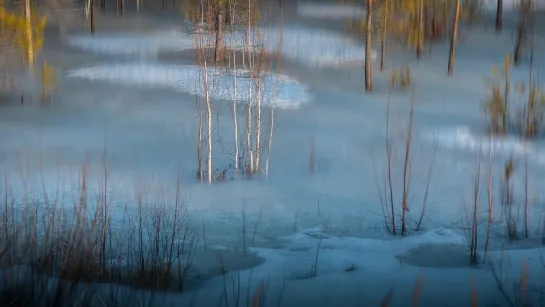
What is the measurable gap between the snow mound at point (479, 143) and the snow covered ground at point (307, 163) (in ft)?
0.18

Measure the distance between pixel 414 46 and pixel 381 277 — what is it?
19509mm

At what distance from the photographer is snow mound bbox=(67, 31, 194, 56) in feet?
82.6

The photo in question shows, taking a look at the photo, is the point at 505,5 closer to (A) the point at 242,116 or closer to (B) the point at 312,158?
(A) the point at 242,116

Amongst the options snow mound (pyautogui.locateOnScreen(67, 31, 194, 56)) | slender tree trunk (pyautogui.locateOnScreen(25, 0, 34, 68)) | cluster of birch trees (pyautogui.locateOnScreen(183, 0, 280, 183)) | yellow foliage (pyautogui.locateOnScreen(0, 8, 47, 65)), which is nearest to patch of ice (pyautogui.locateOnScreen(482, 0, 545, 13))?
snow mound (pyautogui.locateOnScreen(67, 31, 194, 56))

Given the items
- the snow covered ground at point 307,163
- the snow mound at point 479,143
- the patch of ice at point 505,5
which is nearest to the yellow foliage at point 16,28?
the snow covered ground at point 307,163

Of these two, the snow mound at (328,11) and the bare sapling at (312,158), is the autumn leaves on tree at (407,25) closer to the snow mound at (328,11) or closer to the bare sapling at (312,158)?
the bare sapling at (312,158)

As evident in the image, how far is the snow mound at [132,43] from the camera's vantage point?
992 inches

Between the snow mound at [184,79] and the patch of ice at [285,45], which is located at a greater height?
the patch of ice at [285,45]

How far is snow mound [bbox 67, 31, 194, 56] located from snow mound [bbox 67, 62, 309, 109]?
8.40ft

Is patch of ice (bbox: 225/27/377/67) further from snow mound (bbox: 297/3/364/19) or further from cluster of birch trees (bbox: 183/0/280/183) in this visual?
cluster of birch trees (bbox: 183/0/280/183)

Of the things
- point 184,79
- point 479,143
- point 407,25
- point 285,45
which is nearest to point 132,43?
point 285,45

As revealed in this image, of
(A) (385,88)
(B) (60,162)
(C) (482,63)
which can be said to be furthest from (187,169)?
(C) (482,63)

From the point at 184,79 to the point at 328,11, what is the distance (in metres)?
16.6

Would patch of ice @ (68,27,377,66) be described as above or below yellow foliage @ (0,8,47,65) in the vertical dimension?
below
